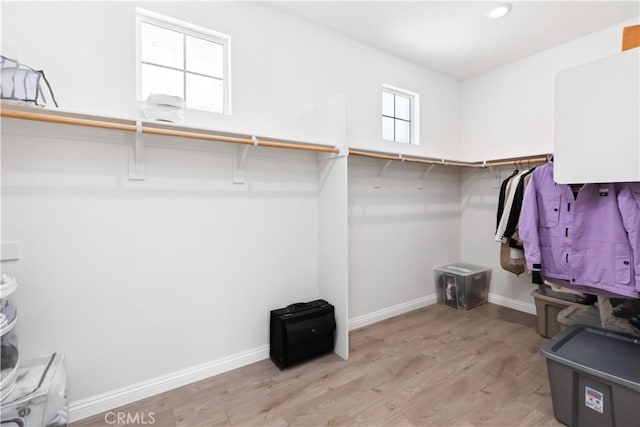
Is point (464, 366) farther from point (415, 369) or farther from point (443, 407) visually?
point (443, 407)

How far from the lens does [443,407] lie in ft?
5.58

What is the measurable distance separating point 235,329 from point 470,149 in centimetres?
315

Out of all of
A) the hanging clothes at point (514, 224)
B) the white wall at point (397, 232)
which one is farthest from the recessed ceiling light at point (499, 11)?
the white wall at point (397, 232)

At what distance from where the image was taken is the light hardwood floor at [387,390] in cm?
162

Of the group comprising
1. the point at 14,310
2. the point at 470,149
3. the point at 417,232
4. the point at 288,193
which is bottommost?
the point at 14,310

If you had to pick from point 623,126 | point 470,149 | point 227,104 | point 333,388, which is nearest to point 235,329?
point 333,388

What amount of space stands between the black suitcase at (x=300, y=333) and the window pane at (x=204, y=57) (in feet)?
5.76

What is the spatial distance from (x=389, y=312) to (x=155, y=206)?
7.51 feet

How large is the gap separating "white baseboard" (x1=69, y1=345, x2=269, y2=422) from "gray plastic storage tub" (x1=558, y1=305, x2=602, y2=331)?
214cm

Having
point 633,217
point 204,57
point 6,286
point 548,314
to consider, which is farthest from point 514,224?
point 6,286

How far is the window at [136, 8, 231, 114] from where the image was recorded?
1854 mm

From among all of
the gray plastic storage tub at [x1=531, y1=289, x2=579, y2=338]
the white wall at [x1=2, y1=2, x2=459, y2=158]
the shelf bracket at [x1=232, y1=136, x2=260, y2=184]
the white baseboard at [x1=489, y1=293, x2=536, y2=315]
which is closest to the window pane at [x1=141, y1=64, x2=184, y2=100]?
the white wall at [x1=2, y1=2, x2=459, y2=158]

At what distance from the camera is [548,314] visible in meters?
2.52

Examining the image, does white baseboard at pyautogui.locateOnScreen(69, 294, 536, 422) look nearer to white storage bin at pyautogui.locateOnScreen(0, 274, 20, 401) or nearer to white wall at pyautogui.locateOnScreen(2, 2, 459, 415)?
white wall at pyautogui.locateOnScreen(2, 2, 459, 415)
